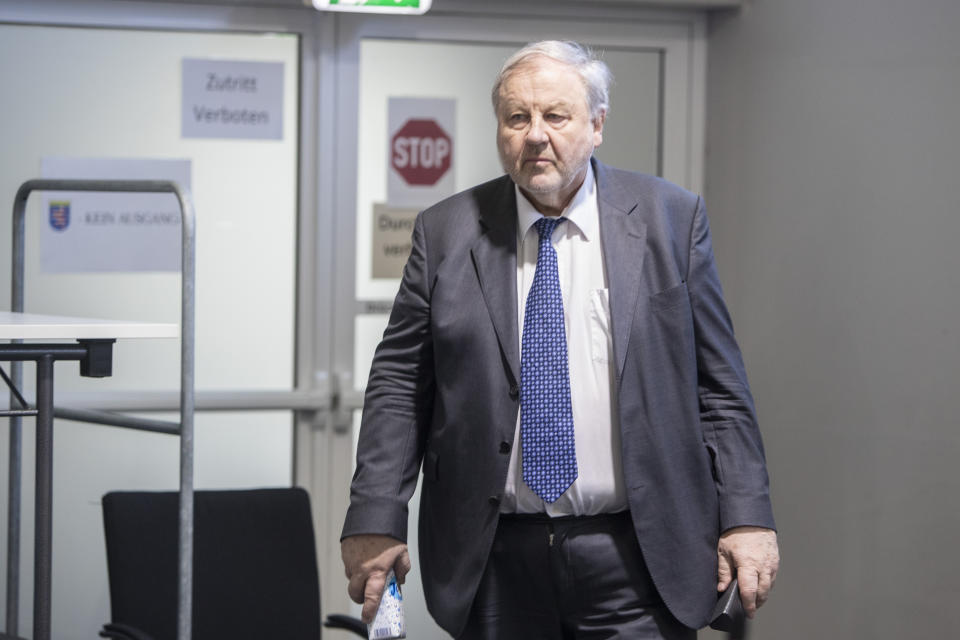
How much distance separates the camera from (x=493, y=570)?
209cm

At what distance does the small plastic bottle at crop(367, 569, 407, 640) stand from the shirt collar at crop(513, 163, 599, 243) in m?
0.68

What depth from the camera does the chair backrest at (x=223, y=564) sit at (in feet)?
9.52

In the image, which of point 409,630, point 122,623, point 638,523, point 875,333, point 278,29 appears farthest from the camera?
point 409,630

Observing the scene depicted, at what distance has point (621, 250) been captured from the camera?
2096mm

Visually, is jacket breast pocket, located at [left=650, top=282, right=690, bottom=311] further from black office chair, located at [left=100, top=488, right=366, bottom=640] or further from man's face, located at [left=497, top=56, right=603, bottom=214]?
black office chair, located at [left=100, top=488, right=366, bottom=640]

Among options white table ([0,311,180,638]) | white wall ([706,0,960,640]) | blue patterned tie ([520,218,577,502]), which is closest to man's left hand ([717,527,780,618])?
blue patterned tie ([520,218,577,502])

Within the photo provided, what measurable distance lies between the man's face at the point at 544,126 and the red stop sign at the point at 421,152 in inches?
70.0

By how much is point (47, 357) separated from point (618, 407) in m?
1.08

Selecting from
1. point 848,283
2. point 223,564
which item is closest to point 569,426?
point 223,564

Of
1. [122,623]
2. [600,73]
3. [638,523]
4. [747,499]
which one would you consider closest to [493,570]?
[638,523]

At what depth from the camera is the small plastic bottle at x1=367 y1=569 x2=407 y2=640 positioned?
2.03m

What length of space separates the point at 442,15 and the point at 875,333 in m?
1.70

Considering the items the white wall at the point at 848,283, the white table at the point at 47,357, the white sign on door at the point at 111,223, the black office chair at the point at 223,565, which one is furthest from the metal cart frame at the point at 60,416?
the white wall at the point at 848,283

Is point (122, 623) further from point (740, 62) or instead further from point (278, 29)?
point (740, 62)
